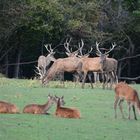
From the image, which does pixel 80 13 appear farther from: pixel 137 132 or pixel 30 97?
pixel 137 132

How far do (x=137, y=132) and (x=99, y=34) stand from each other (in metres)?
29.6

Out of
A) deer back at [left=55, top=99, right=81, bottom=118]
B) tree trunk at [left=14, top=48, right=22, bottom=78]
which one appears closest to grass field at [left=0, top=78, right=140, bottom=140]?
deer back at [left=55, top=99, right=81, bottom=118]

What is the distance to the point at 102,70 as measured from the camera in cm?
2706

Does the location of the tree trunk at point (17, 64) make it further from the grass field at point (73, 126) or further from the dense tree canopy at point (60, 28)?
the grass field at point (73, 126)

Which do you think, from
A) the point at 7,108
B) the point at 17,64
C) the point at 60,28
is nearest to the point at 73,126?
the point at 7,108

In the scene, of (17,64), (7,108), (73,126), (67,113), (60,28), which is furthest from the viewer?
(17,64)

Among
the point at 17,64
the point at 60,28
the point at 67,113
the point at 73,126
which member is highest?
the point at 60,28

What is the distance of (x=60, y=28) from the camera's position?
4172cm

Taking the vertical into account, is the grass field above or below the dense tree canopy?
below

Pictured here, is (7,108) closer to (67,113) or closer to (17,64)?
(67,113)

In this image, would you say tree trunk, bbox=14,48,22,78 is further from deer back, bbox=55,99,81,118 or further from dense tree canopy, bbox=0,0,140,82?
deer back, bbox=55,99,81,118

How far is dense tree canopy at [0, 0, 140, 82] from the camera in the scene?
1609 inches

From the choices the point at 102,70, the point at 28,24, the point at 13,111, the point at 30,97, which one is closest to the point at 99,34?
the point at 28,24

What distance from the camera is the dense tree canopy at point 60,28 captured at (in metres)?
40.9
